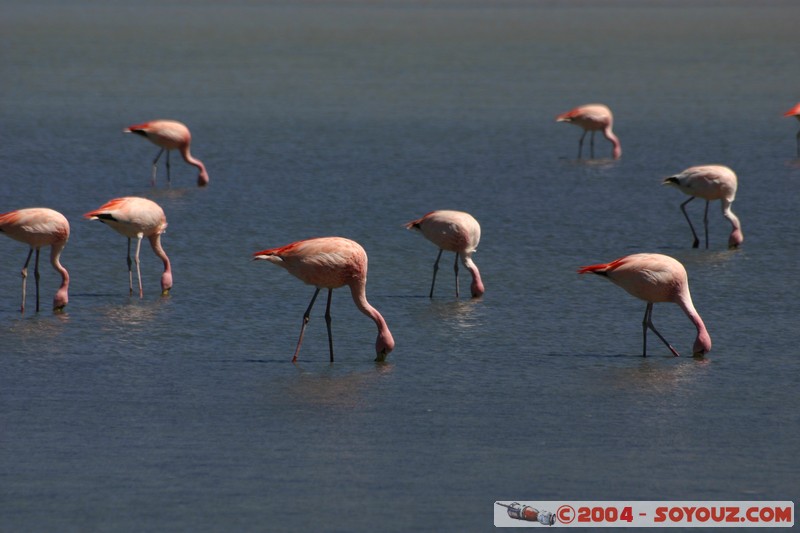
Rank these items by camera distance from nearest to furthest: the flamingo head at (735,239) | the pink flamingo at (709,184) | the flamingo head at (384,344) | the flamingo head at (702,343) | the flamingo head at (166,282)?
the flamingo head at (384,344)
the flamingo head at (702,343)
the flamingo head at (166,282)
the flamingo head at (735,239)
the pink flamingo at (709,184)

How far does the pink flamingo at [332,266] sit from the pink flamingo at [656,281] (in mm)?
1698

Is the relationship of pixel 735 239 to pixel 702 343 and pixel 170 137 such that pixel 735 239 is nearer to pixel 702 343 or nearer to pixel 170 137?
pixel 702 343

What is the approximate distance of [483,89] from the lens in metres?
32.2

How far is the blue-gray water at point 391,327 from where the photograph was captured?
26.7 ft

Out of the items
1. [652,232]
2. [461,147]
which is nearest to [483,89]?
[461,147]

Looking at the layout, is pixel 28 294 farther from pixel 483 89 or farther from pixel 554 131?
pixel 483 89

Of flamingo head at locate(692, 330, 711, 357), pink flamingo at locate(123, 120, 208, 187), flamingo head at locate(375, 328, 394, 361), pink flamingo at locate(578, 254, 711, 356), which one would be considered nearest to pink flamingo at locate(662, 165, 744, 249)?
pink flamingo at locate(578, 254, 711, 356)

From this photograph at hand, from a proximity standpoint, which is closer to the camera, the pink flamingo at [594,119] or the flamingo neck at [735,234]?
the flamingo neck at [735,234]

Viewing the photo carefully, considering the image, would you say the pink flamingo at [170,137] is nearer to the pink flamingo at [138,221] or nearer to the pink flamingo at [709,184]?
the pink flamingo at [138,221]

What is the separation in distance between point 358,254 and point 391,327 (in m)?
1.32

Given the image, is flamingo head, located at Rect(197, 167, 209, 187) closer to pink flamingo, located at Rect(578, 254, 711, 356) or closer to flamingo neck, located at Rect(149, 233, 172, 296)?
flamingo neck, located at Rect(149, 233, 172, 296)

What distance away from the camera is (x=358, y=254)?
1085 cm

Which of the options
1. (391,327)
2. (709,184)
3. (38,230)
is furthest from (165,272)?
(709,184)

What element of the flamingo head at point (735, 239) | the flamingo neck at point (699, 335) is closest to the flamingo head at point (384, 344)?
the flamingo neck at point (699, 335)
